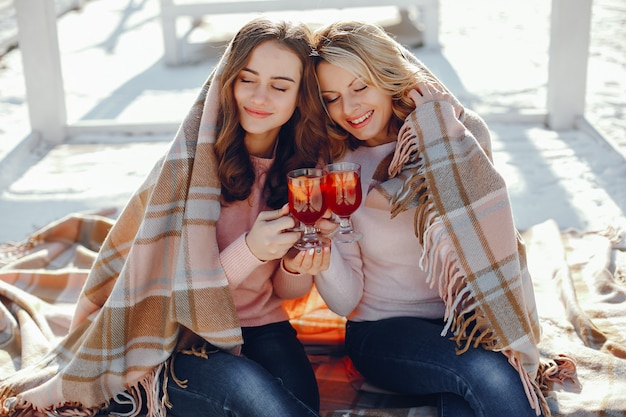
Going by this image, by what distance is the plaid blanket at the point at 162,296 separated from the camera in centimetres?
243

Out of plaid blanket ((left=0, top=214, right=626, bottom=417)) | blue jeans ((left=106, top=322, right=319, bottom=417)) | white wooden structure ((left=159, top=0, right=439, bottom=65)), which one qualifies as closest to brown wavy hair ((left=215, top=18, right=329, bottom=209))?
blue jeans ((left=106, top=322, right=319, bottom=417))

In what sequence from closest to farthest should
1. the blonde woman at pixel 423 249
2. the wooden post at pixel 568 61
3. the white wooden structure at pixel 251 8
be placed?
the blonde woman at pixel 423 249 → the wooden post at pixel 568 61 → the white wooden structure at pixel 251 8

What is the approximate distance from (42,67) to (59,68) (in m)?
0.11

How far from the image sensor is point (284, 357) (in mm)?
2527

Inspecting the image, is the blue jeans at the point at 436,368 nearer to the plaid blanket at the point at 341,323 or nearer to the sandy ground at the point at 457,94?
the plaid blanket at the point at 341,323

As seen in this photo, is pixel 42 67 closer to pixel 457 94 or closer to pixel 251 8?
pixel 251 8

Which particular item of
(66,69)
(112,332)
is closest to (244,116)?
(112,332)

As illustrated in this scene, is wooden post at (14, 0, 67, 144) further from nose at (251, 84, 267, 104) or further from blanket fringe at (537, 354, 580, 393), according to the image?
blanket fringe at (537, 354, 580, 393)

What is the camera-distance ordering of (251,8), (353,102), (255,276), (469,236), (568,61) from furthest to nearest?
(251,8) → (568,61) → (255,276) → (353,102) → (469,236)

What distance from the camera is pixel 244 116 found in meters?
2.49

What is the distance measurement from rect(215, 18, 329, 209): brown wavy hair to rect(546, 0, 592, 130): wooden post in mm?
3403

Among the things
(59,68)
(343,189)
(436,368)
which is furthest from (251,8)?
(436,368)

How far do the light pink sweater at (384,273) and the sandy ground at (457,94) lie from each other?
5.51ft

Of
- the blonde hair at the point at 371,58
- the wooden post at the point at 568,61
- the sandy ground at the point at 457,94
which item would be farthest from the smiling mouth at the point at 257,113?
the wooden post at the point at 568,61
